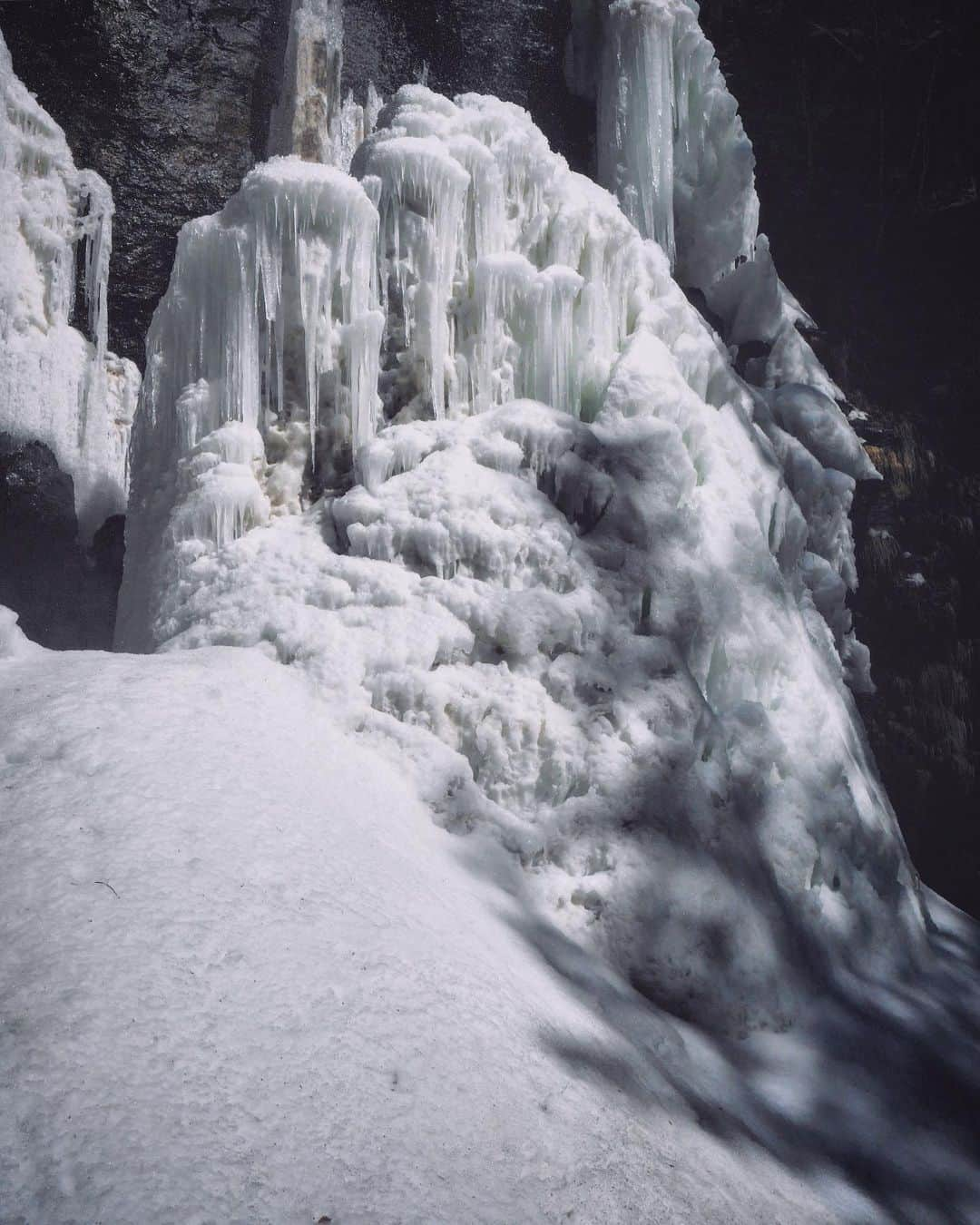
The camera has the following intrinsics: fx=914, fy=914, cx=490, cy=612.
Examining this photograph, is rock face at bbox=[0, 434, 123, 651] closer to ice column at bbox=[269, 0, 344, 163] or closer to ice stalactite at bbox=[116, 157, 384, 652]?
ice column at bbox=[269, 0, 344, 163]

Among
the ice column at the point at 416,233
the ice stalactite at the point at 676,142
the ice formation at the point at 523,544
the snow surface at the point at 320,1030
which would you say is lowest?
the snow surface at the point at 320,1030

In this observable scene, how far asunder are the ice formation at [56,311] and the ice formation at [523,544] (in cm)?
483

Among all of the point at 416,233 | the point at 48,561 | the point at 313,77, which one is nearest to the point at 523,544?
the point at 416,233

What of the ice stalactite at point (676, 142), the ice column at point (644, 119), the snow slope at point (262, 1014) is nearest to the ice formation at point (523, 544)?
the snow slope at point (262, 1014)

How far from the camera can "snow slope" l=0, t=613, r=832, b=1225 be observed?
1.65 meters

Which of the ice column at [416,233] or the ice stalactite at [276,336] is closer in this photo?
the ice stalactite at [276,336]

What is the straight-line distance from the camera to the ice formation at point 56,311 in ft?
29.0

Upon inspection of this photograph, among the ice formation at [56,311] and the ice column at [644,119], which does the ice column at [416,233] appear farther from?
the ice formation at [56,311]

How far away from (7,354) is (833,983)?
29.0 feet

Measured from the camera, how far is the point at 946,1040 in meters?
4.01

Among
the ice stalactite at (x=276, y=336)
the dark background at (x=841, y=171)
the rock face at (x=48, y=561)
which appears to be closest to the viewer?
the ice stalactite at (x=276, y=336)

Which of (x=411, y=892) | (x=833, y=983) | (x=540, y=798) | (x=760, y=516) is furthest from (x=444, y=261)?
(x=833, y=983)

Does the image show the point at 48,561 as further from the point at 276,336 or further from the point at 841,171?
the point at 841,171

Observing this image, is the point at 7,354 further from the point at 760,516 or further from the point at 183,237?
the point at 760,516
